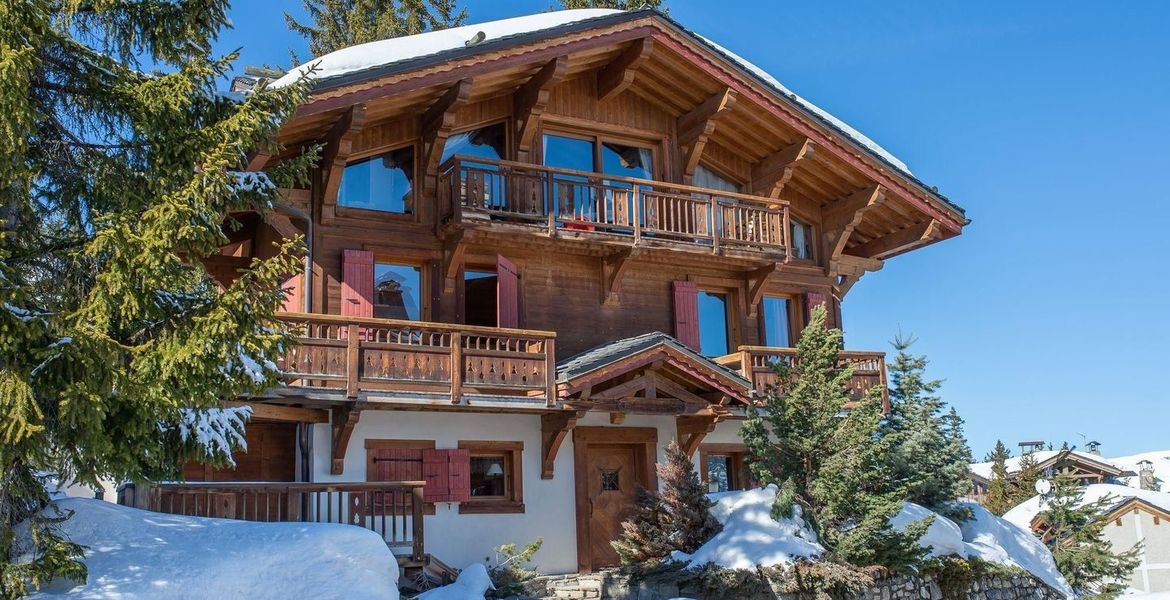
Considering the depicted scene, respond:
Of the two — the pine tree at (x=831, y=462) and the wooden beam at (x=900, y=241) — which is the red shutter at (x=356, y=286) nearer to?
the pine tree at (x=831, y=462)

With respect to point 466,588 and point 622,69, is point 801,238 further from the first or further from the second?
point 466,588

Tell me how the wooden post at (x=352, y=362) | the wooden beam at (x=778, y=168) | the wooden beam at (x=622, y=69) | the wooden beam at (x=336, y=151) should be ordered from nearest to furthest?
the wooden post at (x=352, y=362), the wooden beam at (x=336, y=151), the wooden beam at (x=622, y=69), the wooden beam at (x=778, y=168)

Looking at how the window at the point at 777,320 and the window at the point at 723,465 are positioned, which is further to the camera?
the window at the point at 777,320

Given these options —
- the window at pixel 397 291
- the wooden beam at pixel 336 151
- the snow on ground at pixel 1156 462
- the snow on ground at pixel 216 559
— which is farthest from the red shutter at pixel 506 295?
the snow on ground at pixel 1156 462

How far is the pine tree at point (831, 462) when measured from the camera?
1399cm

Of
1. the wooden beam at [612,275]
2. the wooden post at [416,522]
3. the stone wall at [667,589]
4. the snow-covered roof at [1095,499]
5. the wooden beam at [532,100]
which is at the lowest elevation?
the stone wall at [667,589]

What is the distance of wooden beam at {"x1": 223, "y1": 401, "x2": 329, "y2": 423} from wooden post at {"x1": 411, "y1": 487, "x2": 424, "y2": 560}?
1895mm

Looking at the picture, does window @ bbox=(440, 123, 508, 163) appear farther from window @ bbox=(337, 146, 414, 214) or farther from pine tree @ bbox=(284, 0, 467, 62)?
pine tree @ bbox=(284, 0, 467, 62)

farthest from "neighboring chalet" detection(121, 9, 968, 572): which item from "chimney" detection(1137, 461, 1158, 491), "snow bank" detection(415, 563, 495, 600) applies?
"chimney" detection(1137, 461, 1158, 491)

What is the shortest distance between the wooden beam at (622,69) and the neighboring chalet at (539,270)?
A: 0.05 metres

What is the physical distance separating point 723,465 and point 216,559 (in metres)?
10.7

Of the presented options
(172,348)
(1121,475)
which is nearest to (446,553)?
(172,348)

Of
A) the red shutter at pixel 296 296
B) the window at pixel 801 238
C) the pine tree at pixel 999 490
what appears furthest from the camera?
the pine tree at pixel 999 490

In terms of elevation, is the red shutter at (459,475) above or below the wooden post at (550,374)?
below
